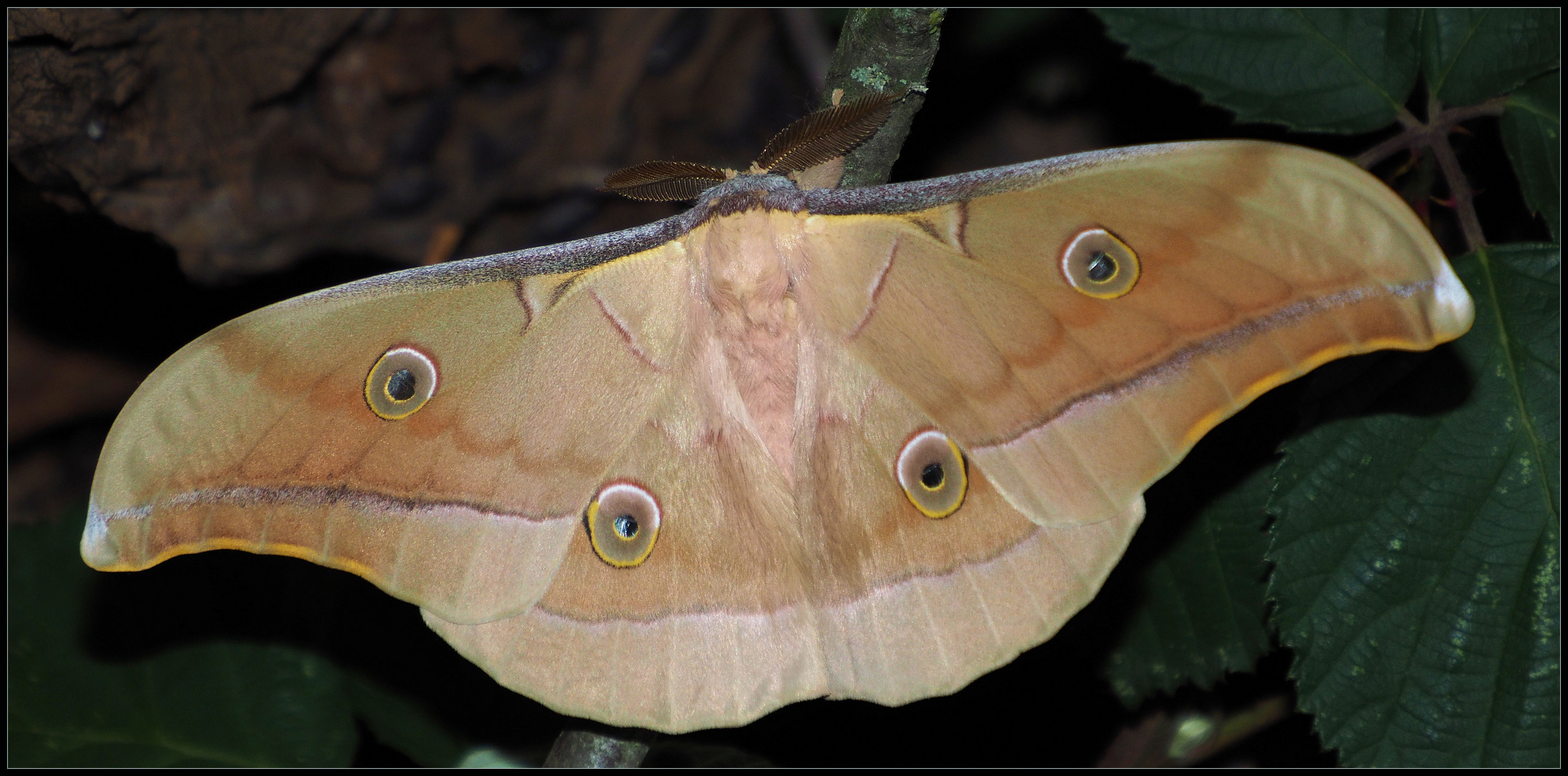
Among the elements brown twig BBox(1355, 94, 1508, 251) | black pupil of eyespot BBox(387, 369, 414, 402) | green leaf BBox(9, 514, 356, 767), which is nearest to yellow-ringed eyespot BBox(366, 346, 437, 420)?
black pupil of eyespot BBox(387, 369, 414, 402)

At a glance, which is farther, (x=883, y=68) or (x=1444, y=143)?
(x=1444, y=143)

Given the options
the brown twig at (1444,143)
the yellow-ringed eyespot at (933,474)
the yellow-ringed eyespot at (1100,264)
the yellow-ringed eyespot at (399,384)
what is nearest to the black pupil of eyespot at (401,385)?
the yellow-ringed eyespot at (399,384)

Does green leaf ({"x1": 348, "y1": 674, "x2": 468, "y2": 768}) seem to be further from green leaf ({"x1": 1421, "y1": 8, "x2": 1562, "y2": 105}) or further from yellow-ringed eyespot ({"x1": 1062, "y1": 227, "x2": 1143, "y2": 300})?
green leaf ({"x1": 1421, "y1": 8, "x2": 1562, "y2": 105})

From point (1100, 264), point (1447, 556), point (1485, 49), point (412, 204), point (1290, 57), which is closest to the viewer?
point (1100, 264)

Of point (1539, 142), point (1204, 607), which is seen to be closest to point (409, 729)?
point (1204, 607)

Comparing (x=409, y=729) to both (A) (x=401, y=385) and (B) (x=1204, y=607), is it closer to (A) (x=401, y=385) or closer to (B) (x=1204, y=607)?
(A) (x=401, y=385)

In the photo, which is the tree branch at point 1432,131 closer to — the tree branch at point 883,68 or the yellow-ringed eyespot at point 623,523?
the tree branch at point 883,68

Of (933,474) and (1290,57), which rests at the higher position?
(1290,57)
